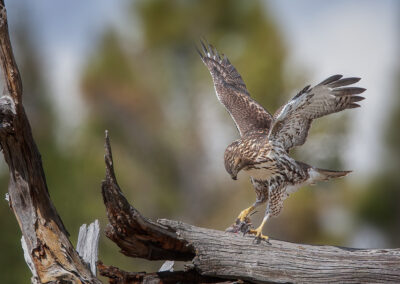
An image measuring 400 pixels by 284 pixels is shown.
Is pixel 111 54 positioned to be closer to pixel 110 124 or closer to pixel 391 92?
pixel 110 124

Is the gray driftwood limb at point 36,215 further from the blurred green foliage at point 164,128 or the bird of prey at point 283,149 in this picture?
the blurred green foliage at point 164,128

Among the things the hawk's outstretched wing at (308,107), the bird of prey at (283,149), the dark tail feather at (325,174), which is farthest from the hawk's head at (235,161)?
the dark tail feather at (325,174)

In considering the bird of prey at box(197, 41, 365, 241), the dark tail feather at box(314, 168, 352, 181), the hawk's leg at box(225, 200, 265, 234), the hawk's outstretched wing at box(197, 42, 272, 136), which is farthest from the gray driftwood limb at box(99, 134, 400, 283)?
the hawk's outstretched wing at box(197, 42, 272, 136)

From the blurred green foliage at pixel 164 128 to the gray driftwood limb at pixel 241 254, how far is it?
14.9 m

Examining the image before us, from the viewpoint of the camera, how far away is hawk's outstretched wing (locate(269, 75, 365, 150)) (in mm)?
6820

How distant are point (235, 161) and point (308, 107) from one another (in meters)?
0.89

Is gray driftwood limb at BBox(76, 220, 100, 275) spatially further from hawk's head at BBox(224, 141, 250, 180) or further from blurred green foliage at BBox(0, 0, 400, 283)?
blurred green foliage at BBox(0, 0, 400, 283)

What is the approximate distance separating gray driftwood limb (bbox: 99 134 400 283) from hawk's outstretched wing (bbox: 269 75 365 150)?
1313 mm

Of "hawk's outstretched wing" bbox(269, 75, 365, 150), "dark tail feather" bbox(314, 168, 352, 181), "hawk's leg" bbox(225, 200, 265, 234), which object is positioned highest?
"hawk's outstretched wing" bbox(269, 75, 365, 150)

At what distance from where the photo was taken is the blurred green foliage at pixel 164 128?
25.1 m

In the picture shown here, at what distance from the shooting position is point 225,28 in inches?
1401

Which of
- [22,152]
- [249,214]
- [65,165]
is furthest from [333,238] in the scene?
[22,152]

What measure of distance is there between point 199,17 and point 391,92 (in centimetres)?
1000

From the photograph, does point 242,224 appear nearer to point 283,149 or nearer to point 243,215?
point 243,215
